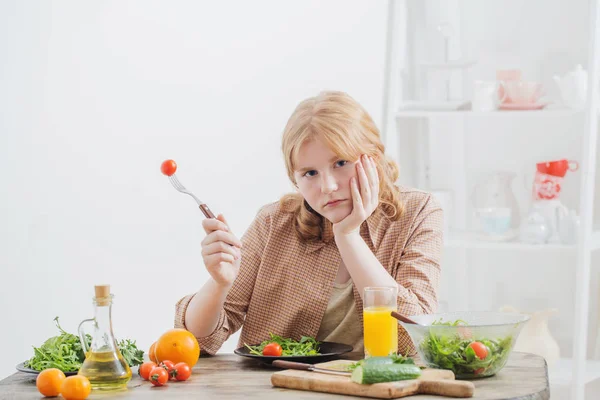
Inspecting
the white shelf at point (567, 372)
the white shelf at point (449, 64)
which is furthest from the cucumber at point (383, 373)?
the white shelf at point (449, 64)

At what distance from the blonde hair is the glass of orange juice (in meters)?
0.43

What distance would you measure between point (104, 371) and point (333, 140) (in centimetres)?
81

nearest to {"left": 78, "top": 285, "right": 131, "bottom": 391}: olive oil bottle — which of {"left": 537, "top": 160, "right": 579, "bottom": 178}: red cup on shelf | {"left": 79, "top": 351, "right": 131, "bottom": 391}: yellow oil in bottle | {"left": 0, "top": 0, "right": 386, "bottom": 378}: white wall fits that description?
{"left": 79, "top": 351, "right": 131, "bottom": 391}: yellow oil in bottle

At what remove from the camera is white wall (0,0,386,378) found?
3.92 m

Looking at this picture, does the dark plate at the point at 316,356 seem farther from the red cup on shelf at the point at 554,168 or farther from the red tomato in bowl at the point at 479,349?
the red cup on shelf at the point at 554,168

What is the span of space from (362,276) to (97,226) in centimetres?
216

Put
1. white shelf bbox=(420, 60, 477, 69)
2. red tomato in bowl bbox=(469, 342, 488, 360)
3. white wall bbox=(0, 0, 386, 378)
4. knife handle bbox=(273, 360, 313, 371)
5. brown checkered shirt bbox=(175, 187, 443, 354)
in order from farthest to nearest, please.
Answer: white wall bbox=(0, 0, 386, 378) < white shelf bbox=(420, 60, 477, 69) < brown checkered shirt bbox=(175, 187, 443, 354) < knife handle bbox=(273, 360, 313, 371) < red tomato in bowl bbox=(469, 342, 488, 360)

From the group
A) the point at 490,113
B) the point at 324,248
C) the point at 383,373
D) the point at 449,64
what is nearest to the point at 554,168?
the point at 490,113

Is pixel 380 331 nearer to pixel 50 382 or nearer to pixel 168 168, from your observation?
pixel 168 168

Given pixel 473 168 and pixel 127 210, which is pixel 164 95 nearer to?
pixel 127 210

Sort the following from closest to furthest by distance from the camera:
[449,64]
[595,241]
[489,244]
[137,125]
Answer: [595,241]
[489,244]
[449,64]
[137,125]

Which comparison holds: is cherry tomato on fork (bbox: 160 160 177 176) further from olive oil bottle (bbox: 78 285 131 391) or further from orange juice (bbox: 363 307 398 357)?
orange juice (bbox: 363 307 398 357)

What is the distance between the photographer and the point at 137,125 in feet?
13.1

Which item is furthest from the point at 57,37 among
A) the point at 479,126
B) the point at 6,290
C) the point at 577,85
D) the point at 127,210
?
the point at 577,85
